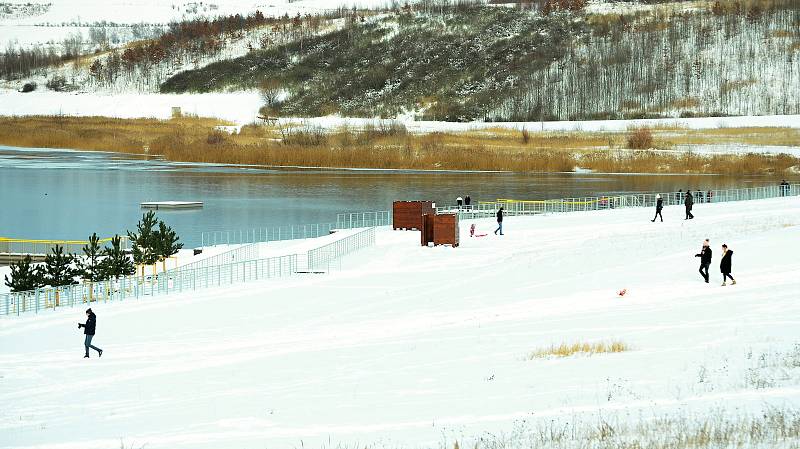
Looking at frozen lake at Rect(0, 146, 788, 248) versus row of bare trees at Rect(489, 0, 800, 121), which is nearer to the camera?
frozen lake at Rect(0, 146, 788, 248)

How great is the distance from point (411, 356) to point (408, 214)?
3102 centimetres

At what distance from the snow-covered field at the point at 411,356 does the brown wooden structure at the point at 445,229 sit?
584 centimetres

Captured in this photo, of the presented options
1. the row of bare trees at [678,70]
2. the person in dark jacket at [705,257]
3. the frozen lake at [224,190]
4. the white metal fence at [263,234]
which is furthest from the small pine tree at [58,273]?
the row of bare trees at [678,70]

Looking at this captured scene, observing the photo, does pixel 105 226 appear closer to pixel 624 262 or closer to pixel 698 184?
pixel 624 262

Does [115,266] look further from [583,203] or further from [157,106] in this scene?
[157,106]

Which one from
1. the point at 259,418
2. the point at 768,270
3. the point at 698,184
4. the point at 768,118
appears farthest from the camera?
the point at 768,118

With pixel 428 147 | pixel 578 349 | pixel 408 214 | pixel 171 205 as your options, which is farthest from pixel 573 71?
pixel 578 349

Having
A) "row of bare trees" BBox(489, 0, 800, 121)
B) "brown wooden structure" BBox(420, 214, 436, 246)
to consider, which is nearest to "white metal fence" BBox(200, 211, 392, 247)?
"brown wooden structure" BBox(420, 214, 436, 246)

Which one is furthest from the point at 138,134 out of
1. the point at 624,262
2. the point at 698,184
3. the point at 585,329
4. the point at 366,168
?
the point at 585,329

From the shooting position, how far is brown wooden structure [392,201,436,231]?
48656 millimetres

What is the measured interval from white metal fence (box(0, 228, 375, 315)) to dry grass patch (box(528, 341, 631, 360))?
53.4 ft

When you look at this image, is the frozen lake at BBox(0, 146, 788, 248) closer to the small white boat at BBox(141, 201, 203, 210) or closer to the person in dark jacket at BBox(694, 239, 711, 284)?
the small white boat at BBox(141, 201, 203, 210)

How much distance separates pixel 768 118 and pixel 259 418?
127m

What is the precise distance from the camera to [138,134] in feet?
468
